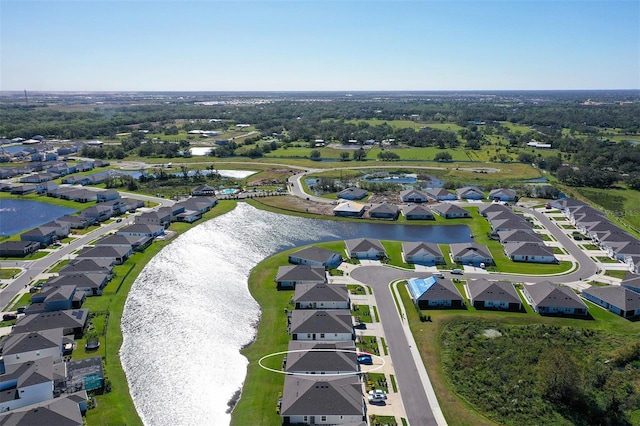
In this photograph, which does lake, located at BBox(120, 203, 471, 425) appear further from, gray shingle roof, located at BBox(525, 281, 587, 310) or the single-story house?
gray shingle roof, located at BBox(525, 281, 587, 310)

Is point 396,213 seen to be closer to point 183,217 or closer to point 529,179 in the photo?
point 183,217

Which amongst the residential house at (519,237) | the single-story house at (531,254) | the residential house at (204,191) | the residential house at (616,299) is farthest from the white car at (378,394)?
the residential house at (204,191)

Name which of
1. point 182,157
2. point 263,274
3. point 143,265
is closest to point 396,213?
point 263,274

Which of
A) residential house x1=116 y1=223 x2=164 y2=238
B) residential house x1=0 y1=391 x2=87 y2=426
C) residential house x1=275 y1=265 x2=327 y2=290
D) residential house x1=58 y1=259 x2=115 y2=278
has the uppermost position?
residential house x1=116 y1=223 x2=164 y2=238

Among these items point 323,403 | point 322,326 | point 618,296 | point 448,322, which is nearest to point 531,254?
point 618,296

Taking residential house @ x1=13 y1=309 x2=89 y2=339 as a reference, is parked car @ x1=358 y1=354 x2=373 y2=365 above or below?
below

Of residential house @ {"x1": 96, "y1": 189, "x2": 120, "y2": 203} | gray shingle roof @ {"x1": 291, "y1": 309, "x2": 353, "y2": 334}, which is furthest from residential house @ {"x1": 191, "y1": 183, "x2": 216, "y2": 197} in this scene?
gray shingle roof @ {"x1": 291, "y1": 309, "x2": 353, "y2": 334}

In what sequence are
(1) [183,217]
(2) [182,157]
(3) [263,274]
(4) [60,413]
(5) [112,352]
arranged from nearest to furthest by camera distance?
(4) [60,413]
(5) [112,352]
(3) [263,274]
(1) [183,217]
(2) [182,157]

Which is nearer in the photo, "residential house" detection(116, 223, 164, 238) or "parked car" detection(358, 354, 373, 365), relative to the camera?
"parked car" detection(358, 354, 373, 365)
